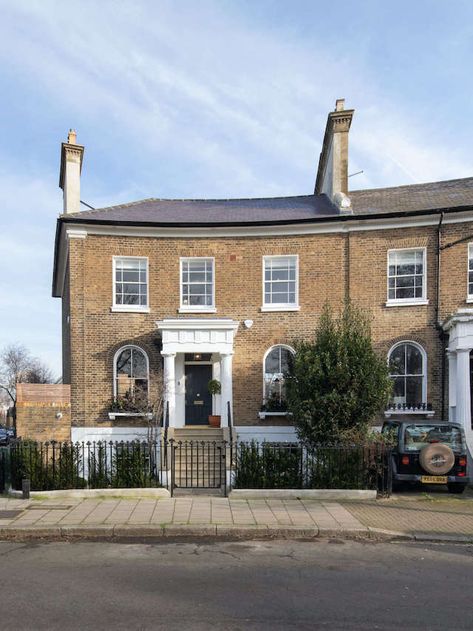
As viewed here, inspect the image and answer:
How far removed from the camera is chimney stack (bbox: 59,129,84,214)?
17.3m

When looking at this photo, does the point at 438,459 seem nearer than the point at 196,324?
Yes

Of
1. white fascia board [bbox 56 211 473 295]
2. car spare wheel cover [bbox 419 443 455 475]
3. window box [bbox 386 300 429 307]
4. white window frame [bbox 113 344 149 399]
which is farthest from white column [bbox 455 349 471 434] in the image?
white window frame [bbox 113 344 149 399]

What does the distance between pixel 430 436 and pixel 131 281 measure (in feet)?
31.8

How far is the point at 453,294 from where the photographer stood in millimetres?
15367

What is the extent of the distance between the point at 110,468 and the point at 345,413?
5506mm

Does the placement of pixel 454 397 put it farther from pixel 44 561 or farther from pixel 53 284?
pixel 53 284

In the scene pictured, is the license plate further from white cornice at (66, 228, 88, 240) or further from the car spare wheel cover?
white cornice at (66, 228, 88, 240)

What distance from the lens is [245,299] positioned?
16.3 metres


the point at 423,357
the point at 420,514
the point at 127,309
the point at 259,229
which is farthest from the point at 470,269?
the point at 127,309

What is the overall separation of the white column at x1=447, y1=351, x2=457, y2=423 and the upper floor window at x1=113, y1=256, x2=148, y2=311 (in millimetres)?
9133

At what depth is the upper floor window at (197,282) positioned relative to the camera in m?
16.4

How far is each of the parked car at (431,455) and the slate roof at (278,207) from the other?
21.9 feet

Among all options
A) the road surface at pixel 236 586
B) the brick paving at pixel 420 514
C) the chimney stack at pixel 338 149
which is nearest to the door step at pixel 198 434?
the brick paving at pixel 420 514

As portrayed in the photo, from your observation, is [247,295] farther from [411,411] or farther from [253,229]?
[411,411]
